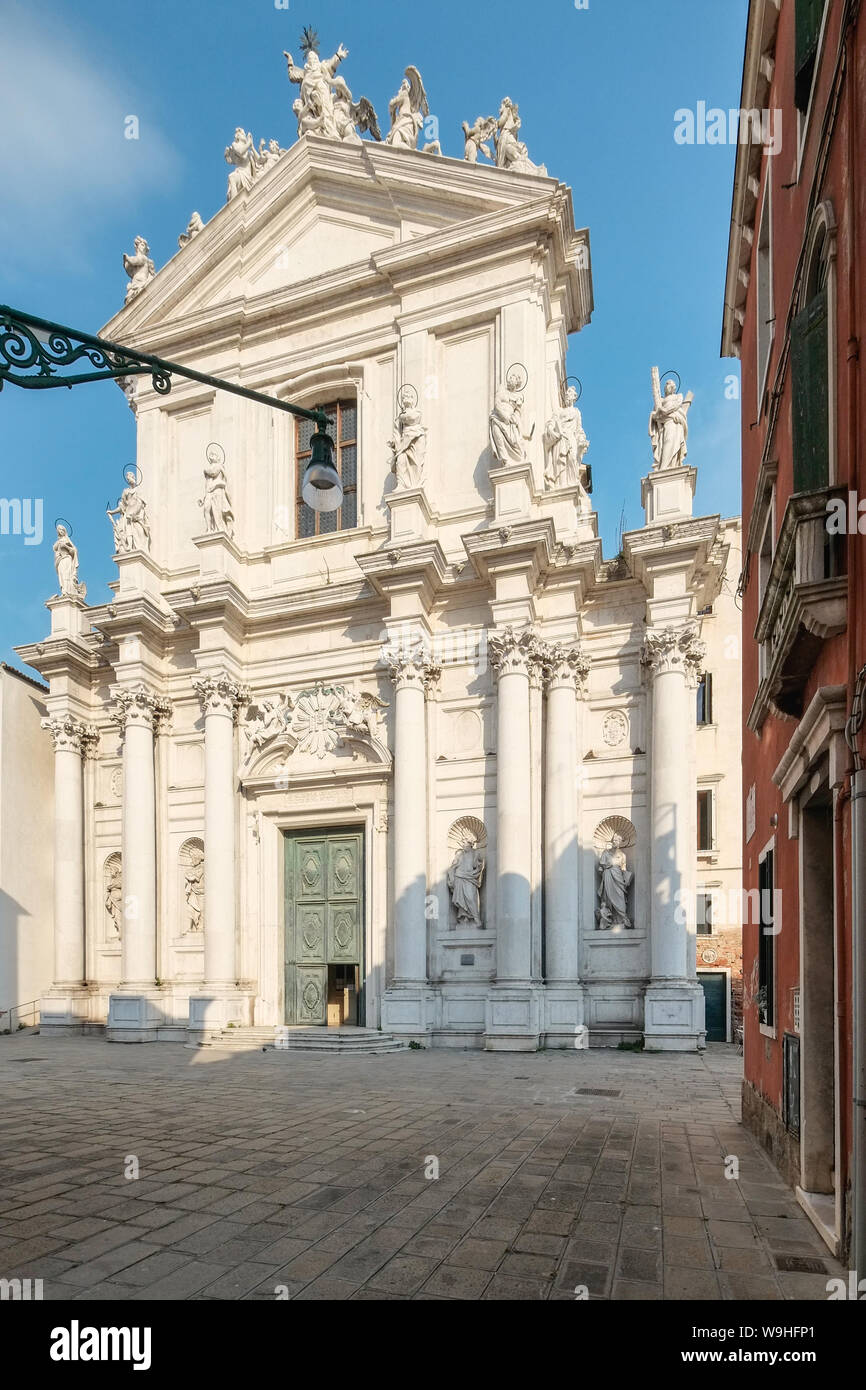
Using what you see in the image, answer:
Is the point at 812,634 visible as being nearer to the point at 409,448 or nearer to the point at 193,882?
the point at 409,448

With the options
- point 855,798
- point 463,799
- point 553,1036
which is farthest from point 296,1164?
point 463,799

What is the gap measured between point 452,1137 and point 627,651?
38.2 ft

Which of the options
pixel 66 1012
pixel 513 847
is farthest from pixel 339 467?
pixel 66 1012

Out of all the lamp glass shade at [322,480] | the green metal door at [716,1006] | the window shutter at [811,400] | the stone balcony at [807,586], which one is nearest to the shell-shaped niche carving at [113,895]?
the green metal door at [716,1006]

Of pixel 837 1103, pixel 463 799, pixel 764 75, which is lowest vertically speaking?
pixel 837 1103

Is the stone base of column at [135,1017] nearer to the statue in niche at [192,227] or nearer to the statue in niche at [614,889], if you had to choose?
the statue in niche at [614,889]

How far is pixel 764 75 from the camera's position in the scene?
9.11 metres

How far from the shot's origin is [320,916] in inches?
736

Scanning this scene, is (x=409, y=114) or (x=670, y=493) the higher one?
(x=409, y=114)

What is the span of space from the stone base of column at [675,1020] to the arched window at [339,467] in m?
12.2

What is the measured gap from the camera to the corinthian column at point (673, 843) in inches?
612

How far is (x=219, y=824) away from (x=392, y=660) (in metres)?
5.40

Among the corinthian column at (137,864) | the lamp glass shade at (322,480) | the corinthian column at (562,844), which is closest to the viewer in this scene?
the lamp glass shade at (322,480)
